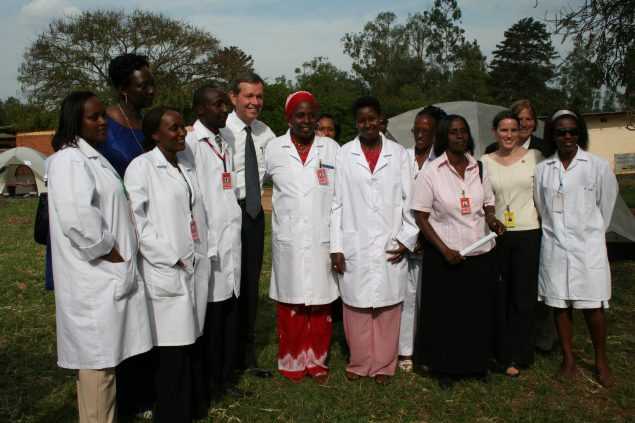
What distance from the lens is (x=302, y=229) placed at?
418 centimetres

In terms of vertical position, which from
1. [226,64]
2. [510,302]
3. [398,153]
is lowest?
[510,302]

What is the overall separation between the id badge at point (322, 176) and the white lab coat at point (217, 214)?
27.6 inches

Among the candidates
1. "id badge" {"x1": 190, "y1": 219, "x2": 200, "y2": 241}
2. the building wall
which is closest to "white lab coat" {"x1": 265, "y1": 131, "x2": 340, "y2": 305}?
"id badge" {"x1": 190, "y1": 219, "x2": 200, "y2": 241}

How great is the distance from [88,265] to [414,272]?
2.64 meters

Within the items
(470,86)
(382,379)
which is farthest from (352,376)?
(470,86)

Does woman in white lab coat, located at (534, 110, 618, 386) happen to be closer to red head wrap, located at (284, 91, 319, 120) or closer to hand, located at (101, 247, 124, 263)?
red head wrap, located at (284, 91, 319, 120)

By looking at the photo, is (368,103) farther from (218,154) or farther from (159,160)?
(159,160)

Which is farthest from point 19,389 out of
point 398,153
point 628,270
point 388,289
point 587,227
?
point 628,270

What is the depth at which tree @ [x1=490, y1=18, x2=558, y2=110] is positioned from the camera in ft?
150

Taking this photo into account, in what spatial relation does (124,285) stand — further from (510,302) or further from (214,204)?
(510,302)

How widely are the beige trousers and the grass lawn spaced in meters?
0.94

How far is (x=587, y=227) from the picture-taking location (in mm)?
4043

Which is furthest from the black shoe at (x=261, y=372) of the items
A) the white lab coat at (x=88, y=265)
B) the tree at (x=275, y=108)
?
the tree at (x=275, y=108)

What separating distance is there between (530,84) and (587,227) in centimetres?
4593
